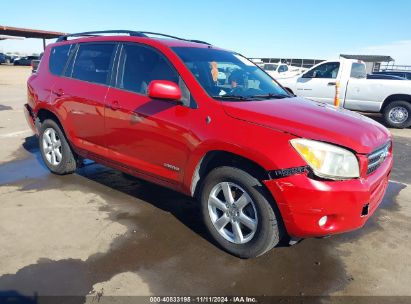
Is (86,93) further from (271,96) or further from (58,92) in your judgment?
(271,96)

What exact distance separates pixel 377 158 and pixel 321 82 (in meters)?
8.45

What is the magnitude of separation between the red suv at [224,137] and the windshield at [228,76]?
2 cm

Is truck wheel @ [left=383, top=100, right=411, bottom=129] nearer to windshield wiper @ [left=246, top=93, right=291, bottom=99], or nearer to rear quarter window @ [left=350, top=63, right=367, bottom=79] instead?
rear quarter window @ [left=350, top=63, right=367, bottom=79]

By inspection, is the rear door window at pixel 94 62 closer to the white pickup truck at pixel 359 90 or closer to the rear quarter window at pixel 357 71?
the white pickup truck at pixel 359 90

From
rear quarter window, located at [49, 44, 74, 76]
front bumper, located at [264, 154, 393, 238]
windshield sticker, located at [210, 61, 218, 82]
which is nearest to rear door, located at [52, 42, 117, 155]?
rear quarter window, located at [49, 44, 74, 76]

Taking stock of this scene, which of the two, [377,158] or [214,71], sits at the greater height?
[214,71]

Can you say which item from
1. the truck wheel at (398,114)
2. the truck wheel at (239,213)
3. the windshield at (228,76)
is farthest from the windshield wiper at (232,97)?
the truck wheel at (398,114)

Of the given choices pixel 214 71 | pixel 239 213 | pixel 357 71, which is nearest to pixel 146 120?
pixel 214 71

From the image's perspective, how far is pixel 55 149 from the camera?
16.9ft

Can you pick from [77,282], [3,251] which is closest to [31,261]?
[3,251]

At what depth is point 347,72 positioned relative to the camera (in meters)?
10.7

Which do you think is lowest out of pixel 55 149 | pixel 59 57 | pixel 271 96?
pixel 55 149

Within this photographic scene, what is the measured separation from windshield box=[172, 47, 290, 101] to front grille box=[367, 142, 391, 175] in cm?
118

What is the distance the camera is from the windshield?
355 cm
